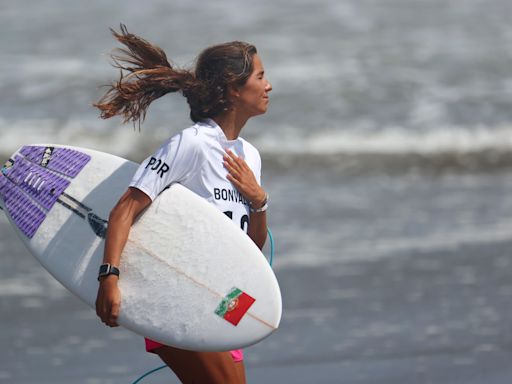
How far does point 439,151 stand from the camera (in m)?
10.1

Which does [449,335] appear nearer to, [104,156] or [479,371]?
[479,371]

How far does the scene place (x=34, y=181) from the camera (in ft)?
11.9

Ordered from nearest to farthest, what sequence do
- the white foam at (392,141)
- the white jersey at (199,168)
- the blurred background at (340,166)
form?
the white jersey at (199,168) < the blurred background at (340,166) < the white foam at (392,141)

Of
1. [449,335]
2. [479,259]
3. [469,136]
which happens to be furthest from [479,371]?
[469,136]

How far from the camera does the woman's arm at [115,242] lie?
10.1 ft

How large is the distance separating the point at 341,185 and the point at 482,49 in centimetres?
456

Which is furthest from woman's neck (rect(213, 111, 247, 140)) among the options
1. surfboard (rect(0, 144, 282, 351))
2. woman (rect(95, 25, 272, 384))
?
surfboard (rect(0, 144, 282, 351))

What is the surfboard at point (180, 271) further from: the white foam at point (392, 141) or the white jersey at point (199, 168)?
the white foam at point (392, 141)

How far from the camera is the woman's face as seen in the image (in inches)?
132

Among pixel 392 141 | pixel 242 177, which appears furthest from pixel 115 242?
pixel 392 141

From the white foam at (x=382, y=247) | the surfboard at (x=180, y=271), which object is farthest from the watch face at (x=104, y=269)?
the white foam at (x=382, y=247)

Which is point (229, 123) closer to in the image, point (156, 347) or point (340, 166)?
point (156, 347)

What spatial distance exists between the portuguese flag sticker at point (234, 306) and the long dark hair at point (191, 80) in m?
0.58

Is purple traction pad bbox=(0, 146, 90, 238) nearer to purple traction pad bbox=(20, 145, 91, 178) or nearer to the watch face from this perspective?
purple traction pad bbox=(20, 145, 91, 178)
